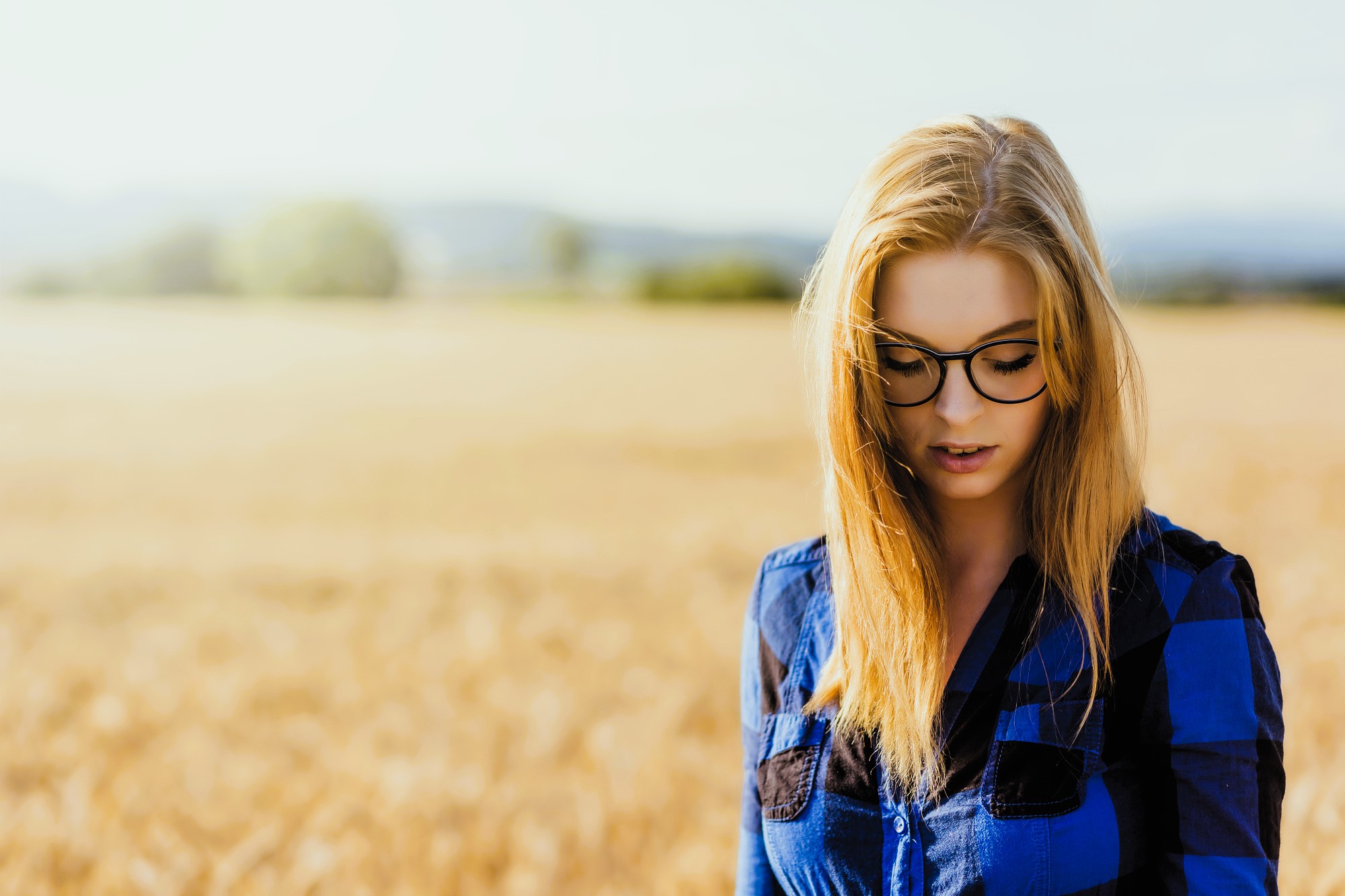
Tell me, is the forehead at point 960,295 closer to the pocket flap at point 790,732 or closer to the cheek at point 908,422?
the cheek at point 908,422

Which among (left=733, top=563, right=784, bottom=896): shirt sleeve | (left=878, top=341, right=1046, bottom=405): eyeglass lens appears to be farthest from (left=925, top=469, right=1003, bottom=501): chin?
(left=733, top=563, right=784, bottom=896): shirt sleeve

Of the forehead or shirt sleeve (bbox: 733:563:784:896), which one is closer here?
the forehead

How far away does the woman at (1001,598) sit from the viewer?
117 centimetres

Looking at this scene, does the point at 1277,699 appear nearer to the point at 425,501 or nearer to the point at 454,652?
the point at 454,652

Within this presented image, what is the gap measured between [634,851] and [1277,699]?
75.0 inches

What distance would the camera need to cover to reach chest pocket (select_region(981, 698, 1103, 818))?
1196mm

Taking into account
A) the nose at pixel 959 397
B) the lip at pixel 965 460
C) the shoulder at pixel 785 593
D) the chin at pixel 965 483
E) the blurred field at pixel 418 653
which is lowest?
the blurred field at pixel 418 653

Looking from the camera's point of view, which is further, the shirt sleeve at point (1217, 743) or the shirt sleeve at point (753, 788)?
the shirt sleeve at point (753, 788)

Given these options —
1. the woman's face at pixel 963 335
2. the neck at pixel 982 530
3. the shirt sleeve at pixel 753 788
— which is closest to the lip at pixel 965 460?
the woman's face at pixel 963 335

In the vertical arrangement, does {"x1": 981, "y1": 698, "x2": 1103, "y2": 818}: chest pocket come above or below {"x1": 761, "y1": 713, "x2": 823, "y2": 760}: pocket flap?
above

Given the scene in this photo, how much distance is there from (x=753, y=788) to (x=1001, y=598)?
479 mm

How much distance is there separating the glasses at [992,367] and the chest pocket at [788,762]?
466 millimetres

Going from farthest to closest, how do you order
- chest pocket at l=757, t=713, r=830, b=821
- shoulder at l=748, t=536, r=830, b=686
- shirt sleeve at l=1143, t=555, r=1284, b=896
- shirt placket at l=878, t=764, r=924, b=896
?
shoulder at l=748, t=536, r=830, b=686, chest pocket at l=757, t=713, r=830, b=821, shirt placket at l=878, t=764, r=924, b=896, shirt sleeve at l=1143, t=555, r=1284, b=896

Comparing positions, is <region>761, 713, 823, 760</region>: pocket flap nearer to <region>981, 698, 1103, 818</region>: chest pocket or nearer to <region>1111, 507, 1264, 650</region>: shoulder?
<region>981, 698, 1103, 818</region>: chest pocket
